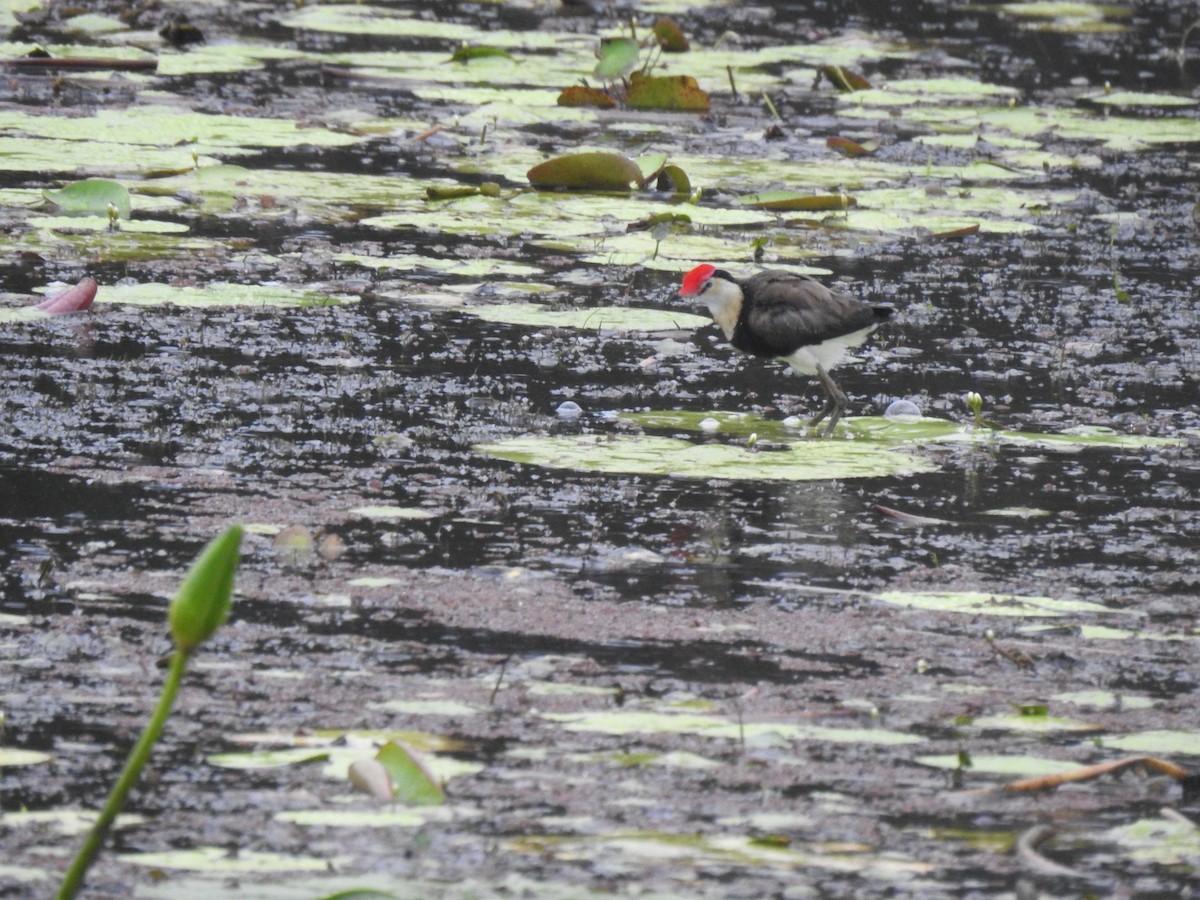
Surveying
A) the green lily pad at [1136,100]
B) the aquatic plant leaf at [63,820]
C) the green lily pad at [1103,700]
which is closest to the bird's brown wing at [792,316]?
the green lily pad at [1103,700]

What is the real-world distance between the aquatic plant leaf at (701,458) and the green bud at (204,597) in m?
3.49

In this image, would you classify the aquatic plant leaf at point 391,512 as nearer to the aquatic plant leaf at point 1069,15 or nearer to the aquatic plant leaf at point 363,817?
the aquatic plant leaf at point 363,817

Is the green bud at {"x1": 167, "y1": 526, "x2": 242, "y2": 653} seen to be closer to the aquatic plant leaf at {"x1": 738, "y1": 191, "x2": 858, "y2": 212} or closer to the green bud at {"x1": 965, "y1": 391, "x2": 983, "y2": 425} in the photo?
the green bud at {"x1": 965, "y1": 391, "x2": 983, "y2": 425}

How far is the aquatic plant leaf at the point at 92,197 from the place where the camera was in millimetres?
8305

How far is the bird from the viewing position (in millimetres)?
6484

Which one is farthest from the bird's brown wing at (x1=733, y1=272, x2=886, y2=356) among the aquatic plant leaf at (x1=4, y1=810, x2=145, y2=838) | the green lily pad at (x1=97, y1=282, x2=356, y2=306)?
the aquatic plant leaf at (x1=4, y1=810, x2=145, y2=838)

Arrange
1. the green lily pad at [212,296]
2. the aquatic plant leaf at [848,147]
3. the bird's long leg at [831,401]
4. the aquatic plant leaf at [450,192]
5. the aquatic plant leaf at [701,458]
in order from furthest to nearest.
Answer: the aquatic plant leaf at [848,147] → the aquatic plant leaf at [450,192] → the green lily pad at [212,296] → the bird's long leg at [831,401] → the aquatic plant leaf at [701,458]

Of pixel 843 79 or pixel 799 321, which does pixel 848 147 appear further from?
pixel 799 321

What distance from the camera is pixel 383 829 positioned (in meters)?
3.29

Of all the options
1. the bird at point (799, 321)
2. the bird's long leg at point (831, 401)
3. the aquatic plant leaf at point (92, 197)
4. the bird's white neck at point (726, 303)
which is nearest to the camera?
the bird's long leg at point (831, 401)

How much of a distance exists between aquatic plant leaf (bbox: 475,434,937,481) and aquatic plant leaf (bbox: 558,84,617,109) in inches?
250

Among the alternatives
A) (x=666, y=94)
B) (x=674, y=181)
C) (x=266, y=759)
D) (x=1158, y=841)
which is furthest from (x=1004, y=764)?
(x=666, y=94)

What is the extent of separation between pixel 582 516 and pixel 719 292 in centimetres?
182

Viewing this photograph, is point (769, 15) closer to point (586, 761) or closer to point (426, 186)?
point (426, 186)
